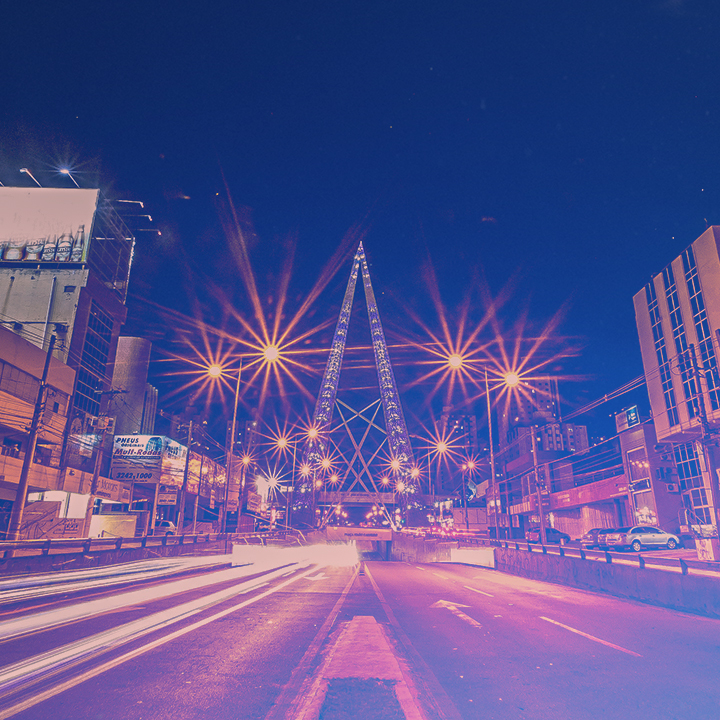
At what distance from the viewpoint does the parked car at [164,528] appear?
6153cm

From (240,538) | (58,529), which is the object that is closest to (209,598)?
(240,538)

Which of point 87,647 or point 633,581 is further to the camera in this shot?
point 633,581

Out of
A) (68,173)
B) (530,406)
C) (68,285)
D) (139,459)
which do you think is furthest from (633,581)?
(530,406)

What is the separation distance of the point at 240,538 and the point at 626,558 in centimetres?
3105

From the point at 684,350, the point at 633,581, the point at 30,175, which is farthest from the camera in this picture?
the point at 30,175

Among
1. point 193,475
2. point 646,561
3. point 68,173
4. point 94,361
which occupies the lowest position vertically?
point 646,561

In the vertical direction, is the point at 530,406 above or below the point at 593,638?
above

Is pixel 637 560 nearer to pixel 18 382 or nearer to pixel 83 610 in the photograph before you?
pixel 83 610

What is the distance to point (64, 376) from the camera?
175ft

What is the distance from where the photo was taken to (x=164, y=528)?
6694 centimetres

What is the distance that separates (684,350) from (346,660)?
48211 mm

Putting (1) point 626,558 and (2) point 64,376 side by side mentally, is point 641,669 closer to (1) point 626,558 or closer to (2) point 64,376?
(1) point 626,558

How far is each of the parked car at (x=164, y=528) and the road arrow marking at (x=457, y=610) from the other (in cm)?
5260

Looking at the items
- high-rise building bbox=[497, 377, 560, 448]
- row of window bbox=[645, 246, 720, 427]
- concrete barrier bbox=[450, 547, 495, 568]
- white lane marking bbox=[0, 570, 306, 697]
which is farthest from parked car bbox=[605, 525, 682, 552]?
high-rise building bbox=[497, 377, 560, 448]
